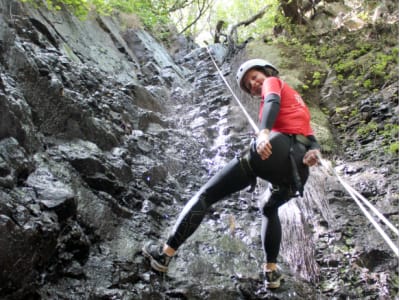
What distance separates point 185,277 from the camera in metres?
3.14

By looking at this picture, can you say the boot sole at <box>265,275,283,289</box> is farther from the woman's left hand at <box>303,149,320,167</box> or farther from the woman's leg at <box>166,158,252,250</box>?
the woman's left hand at <box>303,149,320,167</box>

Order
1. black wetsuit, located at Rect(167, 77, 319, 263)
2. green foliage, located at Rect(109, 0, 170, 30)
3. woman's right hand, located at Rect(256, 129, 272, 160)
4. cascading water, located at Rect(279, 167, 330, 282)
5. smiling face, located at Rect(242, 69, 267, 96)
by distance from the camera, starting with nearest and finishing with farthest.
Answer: woman's right hand, located at Rect(256, 129, 272, 160), black wetsuit, located at Rect(167, 77, 319, 263), smiling face, located at Rect(242, 69, 267, 96), cascading water, located at Rect(279, 167, 330, 282), green foliage, located at Rect(109, 0, 170, 30)

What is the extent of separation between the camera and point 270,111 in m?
2.70

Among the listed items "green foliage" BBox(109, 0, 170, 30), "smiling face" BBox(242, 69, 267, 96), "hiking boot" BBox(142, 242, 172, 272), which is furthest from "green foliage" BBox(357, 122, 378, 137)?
"green foliage" BBox(109, 0, 170, 30)

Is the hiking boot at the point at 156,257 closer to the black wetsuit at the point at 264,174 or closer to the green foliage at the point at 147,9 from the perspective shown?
the black wetsuit at the point at 264,174

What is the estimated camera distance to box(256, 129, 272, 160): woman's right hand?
2637 millimetres

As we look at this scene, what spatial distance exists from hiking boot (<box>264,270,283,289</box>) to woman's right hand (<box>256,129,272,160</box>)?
114 centimetres

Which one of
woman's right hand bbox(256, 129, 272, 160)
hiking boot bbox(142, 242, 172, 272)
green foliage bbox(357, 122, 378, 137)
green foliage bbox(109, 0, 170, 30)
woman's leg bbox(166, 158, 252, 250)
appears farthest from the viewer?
green foliage bbox(109, 0, 170, 30)

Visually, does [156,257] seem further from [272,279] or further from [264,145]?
[264,145]

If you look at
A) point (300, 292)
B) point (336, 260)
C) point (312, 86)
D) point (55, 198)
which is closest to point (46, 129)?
point (55, 198)

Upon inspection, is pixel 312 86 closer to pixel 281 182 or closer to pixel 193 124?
pixel 193 124

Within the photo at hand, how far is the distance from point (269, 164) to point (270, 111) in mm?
388

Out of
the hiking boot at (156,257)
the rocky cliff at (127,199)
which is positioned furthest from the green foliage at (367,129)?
the hiking boot at (156,257)

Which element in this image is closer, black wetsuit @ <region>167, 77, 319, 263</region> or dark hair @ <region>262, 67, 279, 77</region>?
black wetsuit @ <region>167, 77, 319, 263</region>
